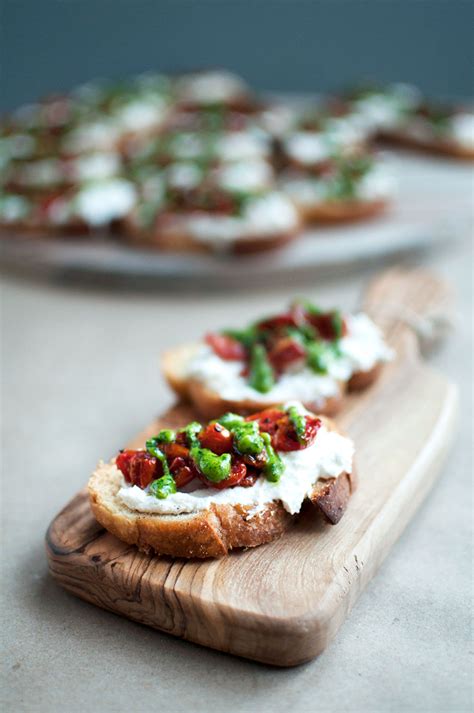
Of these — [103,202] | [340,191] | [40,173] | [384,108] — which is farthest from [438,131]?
[40,173]

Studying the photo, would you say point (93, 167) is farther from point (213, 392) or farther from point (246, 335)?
point (213, 392)

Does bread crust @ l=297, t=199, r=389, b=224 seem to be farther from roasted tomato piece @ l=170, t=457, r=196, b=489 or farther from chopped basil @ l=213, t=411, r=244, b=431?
roasted tomato piece @ l=170, t=457, r=196, b=489

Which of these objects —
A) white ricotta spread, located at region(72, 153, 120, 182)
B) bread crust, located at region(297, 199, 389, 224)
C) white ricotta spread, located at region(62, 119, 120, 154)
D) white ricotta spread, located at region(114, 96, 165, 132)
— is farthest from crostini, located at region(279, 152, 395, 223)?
white ricotta spread, located at region(114, 96, 165, 132)

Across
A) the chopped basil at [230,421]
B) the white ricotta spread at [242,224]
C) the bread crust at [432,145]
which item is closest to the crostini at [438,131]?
the bread crust at [432,145]

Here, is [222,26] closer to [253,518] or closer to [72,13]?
[72,13]

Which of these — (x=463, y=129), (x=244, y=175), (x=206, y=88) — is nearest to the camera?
(x=244, y=175)

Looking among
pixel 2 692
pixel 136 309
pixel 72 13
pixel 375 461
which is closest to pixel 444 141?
pixel 136 309
